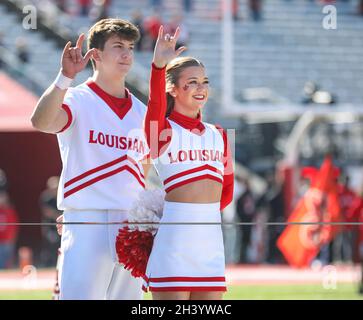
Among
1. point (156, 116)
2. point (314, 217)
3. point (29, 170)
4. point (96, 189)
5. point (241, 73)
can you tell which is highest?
point (241, 73)

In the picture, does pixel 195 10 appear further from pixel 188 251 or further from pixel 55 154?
pixel 188 251

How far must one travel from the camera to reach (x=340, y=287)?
32.7 ft

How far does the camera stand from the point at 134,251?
4.01 metres

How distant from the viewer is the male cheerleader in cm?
407

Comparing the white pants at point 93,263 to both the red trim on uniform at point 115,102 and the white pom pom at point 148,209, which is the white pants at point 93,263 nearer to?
the white pom pom at point 148,209

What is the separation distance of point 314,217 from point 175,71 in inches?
295

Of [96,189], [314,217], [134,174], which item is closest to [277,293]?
[314,217]

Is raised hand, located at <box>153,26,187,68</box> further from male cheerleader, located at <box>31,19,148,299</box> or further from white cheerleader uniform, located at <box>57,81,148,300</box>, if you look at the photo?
white cheerleader uniform, located at <box>57,81,148,300</box>

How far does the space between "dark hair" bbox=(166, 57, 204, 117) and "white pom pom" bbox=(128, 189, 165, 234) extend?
0.28m

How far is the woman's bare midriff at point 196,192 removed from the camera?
3.97m

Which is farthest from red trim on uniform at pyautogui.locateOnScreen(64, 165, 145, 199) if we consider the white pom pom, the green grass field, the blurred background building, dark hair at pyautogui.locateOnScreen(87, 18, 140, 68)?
the blurred background building

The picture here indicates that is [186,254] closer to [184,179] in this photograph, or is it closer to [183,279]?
[183,279]

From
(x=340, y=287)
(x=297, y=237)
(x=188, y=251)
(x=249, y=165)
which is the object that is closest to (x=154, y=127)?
(x=188, y=251)

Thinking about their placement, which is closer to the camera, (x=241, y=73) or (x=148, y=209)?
(x=148, y=209)
